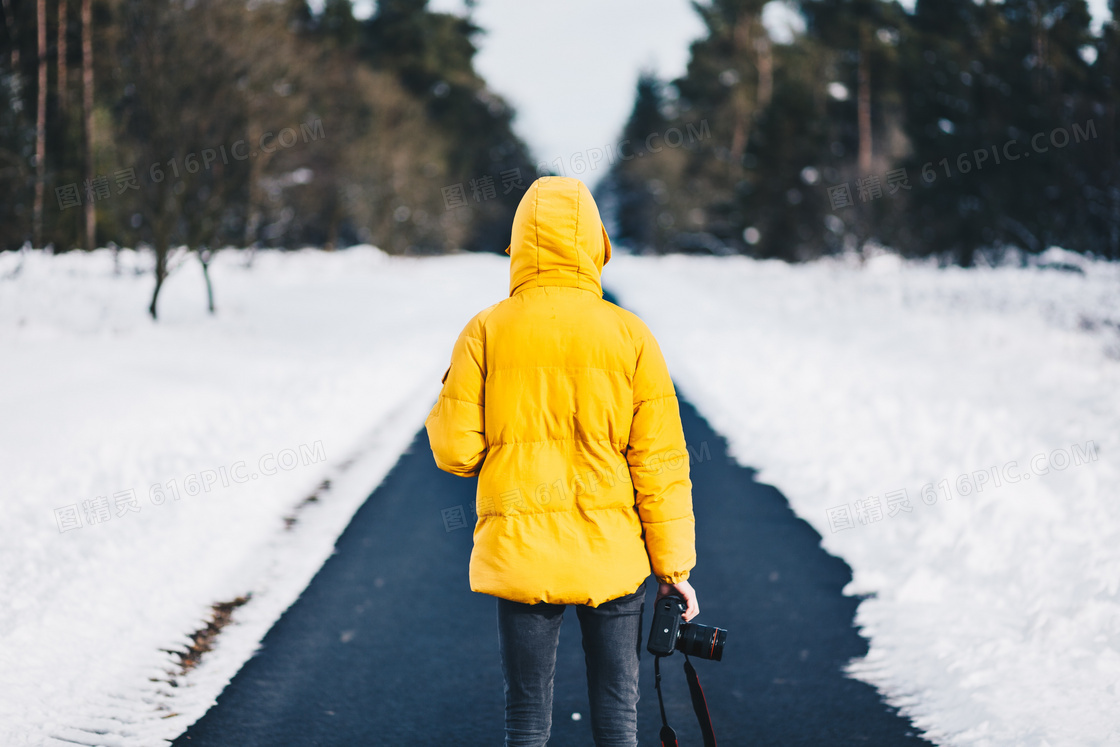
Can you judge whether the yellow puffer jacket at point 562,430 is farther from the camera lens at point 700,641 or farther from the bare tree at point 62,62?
the bare tree at point 62,62

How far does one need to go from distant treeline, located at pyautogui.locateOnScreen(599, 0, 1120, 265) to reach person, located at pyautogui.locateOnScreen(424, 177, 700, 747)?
1905cm

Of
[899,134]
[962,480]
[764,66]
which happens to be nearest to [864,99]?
[899,134]

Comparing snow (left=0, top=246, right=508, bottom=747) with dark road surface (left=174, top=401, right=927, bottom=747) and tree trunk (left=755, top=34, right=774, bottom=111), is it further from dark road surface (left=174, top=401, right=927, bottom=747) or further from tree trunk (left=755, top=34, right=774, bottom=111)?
tree trunk (left=755, top=34, right=774, bottom=111)

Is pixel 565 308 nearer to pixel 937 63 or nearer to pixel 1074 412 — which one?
pixel 1074 412

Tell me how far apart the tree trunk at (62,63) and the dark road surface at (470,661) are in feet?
74.0

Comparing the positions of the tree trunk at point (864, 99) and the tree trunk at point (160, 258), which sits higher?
the tree trunk at point (864, 99)

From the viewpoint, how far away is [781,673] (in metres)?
3.64

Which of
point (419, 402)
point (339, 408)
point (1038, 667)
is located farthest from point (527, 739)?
point (419, 402)

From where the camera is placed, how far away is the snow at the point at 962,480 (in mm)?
3381

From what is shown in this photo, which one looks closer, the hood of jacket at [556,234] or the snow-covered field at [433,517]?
the hood of jacket at [556,234]

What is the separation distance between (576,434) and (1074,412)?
7.54 meters

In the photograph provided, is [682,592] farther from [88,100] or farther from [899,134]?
[899,134]

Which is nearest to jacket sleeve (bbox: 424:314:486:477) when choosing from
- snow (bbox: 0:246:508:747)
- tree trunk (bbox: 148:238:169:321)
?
snow (bbox: 0:246:508:747)

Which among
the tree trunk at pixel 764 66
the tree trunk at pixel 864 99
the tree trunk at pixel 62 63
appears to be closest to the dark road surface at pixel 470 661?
the tree trunk at pixel 62 63
